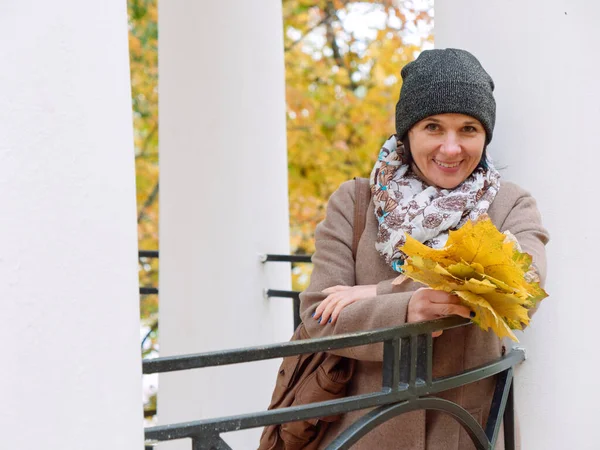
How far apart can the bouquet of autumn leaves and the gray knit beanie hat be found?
1.89 ft

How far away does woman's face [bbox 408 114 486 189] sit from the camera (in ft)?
9.11

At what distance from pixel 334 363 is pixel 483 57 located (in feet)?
3.88

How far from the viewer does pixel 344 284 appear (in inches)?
110

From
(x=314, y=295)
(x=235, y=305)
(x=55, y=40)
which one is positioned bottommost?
(x=235, y=305)

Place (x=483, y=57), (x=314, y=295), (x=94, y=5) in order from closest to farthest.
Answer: (x=94, y=5) < (x=314, y=295) < (x=483, y=57)

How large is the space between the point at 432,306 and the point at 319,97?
8.87 m

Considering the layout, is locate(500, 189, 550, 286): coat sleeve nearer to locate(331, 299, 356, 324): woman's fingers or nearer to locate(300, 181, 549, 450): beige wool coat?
locate(300, 181, 549, 450): beige wool coat

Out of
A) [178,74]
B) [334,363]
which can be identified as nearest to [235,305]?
[178,74]

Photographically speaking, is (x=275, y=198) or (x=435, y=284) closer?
(x=435, y=284)

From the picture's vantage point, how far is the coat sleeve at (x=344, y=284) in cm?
255

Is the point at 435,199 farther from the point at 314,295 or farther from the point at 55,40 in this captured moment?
the point at 55,40

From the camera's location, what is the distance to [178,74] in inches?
180

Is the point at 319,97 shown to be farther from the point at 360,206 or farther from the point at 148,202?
the point at 360,206

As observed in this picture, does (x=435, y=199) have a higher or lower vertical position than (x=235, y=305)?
higher
